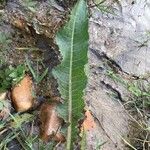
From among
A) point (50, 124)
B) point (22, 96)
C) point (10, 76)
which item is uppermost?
point (10, 76)

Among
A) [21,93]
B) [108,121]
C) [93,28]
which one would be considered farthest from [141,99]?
[21,93]

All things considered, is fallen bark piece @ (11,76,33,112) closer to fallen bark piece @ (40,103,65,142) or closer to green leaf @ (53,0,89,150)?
fallen bark piece @ (40,103,65,142)

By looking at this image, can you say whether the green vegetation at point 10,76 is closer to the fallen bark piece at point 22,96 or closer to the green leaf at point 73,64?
the fallen bark piece at point 22,96

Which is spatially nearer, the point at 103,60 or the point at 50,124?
the point at 50,124

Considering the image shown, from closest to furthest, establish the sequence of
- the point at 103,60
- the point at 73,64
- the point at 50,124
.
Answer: the point at 73,64 → the point at 50,124 → the point at 103,60

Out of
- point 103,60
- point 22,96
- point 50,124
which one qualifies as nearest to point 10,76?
point 22,96

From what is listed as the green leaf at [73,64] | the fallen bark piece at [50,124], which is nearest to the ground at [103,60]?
the fallen bark piece at [50,124]

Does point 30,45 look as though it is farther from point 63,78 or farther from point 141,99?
point 141,99

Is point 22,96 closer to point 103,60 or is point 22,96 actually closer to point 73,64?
point 73,64
